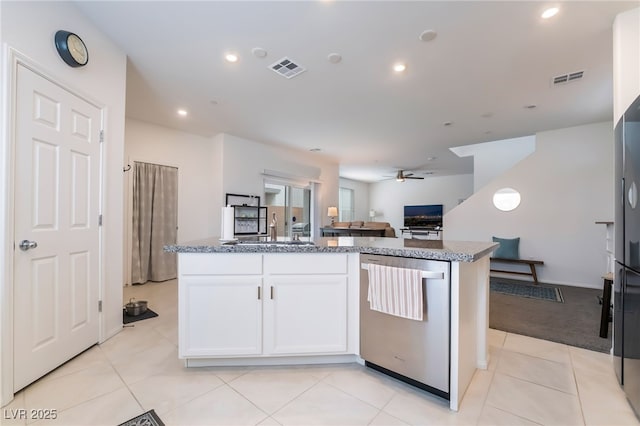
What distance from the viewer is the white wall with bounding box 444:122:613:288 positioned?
4.50 meters

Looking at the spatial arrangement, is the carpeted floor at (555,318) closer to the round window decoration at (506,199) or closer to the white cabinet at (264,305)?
the round window decoration at (506,199)

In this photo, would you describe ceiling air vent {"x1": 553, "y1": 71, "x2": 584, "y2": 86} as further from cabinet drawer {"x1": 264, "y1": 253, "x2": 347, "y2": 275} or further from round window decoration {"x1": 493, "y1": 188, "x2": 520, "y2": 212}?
cabinet drawer {"x1": 264, "y1": 253, "x2": 347, "y2": 275}

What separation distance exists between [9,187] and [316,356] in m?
2.28

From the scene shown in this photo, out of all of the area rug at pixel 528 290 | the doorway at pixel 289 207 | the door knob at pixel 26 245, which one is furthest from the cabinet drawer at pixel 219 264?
the doorway at pixel 289 207

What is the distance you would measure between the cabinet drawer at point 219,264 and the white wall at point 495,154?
5.92 metres

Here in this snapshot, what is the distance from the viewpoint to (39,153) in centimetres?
185

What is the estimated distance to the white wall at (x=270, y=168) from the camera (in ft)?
17.4

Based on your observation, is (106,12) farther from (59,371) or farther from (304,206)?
(304,206)

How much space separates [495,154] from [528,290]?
10.2 ft

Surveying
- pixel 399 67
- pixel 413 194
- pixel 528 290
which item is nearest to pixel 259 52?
pixel 399 67

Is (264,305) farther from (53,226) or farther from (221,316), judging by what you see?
(53,226)

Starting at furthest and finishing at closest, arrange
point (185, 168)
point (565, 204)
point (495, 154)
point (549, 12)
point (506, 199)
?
point (495, 154) < point (506, 199) < point (185, 168) < point (565, 204) < point (549, 12)

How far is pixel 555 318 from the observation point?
3.06 metres

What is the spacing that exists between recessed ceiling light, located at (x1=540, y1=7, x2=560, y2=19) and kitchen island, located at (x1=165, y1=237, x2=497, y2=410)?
191 cm
